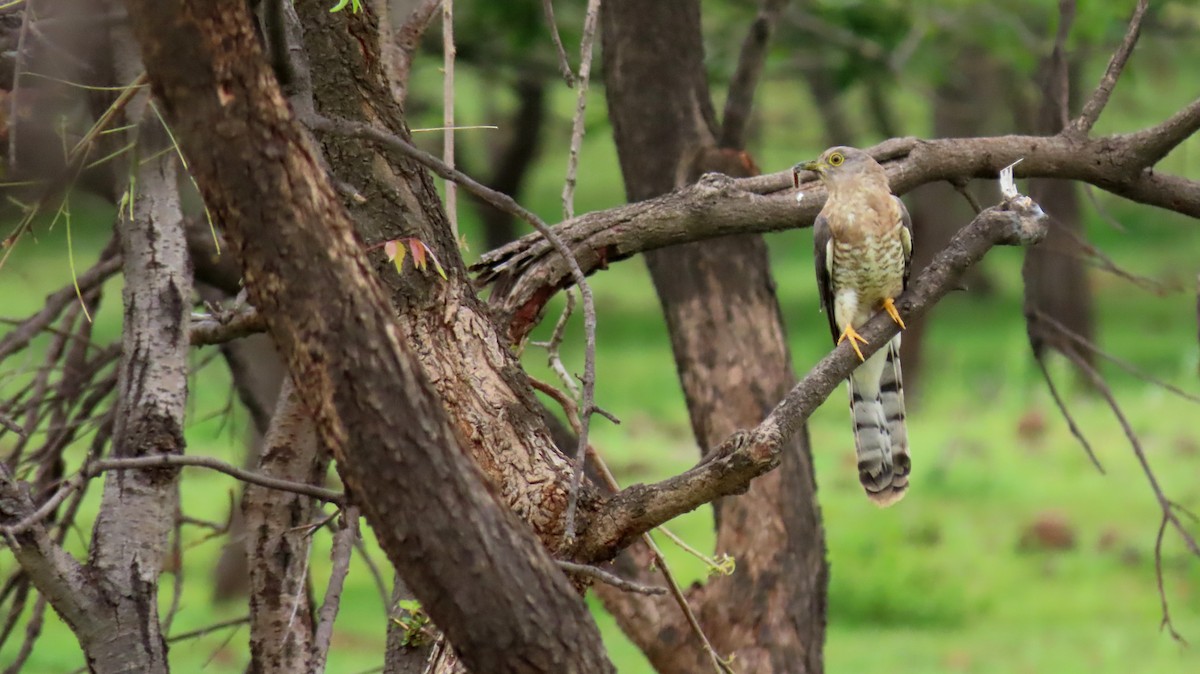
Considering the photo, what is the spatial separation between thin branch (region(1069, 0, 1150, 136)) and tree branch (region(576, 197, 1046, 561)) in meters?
0.82

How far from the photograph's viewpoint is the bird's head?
4.01 m

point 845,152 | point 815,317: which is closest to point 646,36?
point 845,152

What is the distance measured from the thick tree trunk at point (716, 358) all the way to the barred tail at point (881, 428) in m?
0.35

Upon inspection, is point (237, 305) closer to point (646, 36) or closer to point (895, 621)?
point (646, 36)

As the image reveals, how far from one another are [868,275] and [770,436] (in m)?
1.87

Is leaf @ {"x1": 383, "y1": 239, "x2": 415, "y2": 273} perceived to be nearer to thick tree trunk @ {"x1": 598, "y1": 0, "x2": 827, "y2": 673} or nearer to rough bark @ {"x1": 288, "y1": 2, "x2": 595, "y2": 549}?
rough bark @ {"x1": 288, "y1": 2, "x2": 595, "y2": 549}

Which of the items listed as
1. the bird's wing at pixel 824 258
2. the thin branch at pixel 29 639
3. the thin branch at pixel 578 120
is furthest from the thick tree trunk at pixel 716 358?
the thin branch at pixel 29 639

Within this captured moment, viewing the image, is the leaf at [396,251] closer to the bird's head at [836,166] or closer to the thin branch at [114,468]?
the thin branch at [114,468]

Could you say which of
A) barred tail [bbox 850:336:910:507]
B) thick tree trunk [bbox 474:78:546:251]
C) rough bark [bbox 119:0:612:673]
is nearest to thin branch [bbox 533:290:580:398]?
barred tail [bbox 850:336:910:507]

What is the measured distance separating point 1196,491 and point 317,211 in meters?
9.16

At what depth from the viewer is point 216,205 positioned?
219 centimetres

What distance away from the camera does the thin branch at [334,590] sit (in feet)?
8.90

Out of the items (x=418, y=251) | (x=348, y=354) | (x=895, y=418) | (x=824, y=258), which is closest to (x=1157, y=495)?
(x=895, y=418)

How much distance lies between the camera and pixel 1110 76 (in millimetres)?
3676
